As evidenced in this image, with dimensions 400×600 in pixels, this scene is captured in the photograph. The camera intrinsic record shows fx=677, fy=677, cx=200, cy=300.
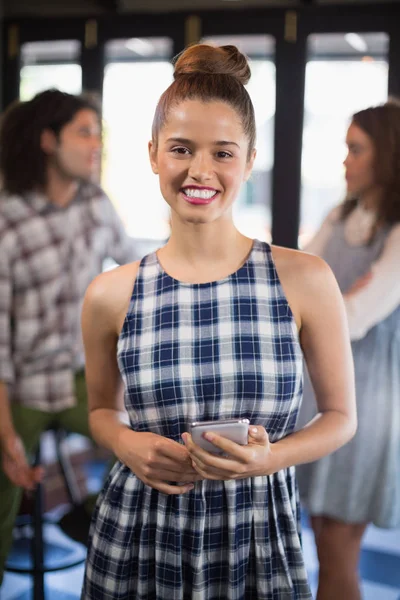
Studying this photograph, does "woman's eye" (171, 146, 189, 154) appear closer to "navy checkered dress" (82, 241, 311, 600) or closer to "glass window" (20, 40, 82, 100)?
"navy checkered dress" (82, 241, 311, 600)

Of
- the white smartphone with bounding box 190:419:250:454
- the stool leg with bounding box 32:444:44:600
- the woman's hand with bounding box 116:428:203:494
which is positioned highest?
the white smartphone with bounding box 190:419:250:454

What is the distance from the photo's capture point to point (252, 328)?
1.08 m

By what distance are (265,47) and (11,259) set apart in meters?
1.82

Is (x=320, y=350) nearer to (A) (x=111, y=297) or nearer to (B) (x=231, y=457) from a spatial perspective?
(B) (x=231, y=457)

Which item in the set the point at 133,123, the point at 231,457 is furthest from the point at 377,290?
the point at 133,123

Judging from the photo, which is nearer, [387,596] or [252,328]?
[252,328]

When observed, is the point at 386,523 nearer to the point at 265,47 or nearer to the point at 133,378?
the point at 133,378

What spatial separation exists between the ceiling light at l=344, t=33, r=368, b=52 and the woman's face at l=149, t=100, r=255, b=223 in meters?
2.11

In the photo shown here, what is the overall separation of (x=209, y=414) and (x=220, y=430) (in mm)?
142

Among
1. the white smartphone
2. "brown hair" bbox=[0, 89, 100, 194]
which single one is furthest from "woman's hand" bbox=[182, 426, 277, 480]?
"brown hair" bbox=[0, 89, 100, 194]

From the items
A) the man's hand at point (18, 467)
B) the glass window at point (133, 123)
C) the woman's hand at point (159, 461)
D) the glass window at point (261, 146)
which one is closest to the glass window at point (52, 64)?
the glass window at point (133, 123)

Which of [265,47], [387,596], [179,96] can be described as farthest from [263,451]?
[265,47]

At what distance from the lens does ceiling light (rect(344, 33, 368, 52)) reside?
2.88 meters

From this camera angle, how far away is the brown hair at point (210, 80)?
102cm
